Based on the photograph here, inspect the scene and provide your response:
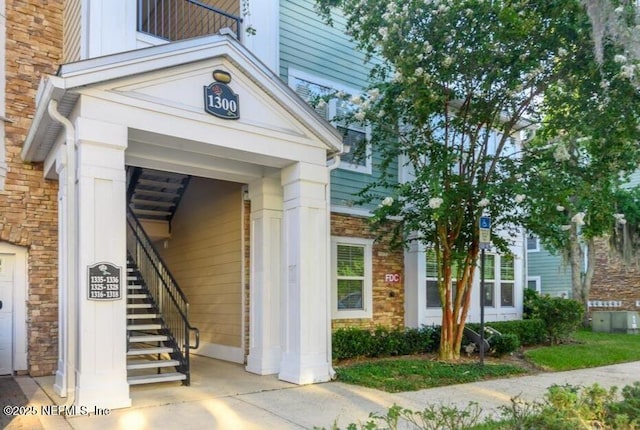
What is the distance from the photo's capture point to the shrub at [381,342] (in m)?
8.92

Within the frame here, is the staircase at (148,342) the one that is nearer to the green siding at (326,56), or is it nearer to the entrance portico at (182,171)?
the entrance portico at (182,171)

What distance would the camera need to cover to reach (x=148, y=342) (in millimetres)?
7543

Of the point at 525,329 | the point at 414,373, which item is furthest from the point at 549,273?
the point at 414,373

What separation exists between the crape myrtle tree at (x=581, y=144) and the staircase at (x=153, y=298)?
5586 mm

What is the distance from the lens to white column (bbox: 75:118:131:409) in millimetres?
5605

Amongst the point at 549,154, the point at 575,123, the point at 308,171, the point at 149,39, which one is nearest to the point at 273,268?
the point at 308,171

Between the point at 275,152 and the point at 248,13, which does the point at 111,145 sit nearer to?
the point at 275,152

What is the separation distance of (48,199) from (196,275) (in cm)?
335

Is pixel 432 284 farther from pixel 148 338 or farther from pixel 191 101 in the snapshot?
pixel 191 101

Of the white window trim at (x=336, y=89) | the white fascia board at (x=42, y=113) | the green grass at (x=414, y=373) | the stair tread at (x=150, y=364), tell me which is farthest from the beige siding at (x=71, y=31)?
the green grass at (x=414, y=373)

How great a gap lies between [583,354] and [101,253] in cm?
892

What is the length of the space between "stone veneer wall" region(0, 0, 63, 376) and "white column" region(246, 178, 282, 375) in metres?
3.00

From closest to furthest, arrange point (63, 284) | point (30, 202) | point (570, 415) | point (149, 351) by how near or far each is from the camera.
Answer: point (570, 415) → point (63, 284) → point (149, 351) → point (30, 202)

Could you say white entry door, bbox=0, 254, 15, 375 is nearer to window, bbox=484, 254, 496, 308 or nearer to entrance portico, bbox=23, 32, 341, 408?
entrance portico, bbox=23, 32, 341, 408
